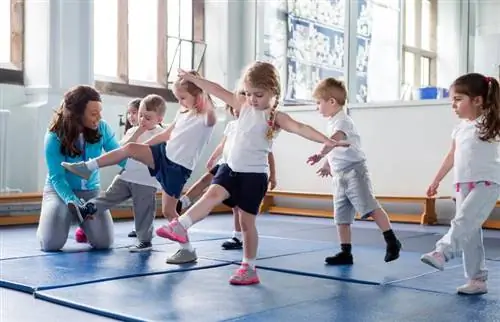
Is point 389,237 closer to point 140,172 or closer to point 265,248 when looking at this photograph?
point 265,248

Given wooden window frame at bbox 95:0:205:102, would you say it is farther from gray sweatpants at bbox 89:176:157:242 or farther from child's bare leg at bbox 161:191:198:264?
child's bare leg at bbox 161:191:198:264

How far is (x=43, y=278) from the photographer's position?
297 centimetres

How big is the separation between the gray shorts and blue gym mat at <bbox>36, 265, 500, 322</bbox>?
668mm

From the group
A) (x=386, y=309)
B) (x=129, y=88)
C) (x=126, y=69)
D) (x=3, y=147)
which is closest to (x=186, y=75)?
(x=386, y=309)

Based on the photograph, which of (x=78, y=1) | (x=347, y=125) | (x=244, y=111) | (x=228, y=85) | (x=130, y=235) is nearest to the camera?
(x=244, y=111)

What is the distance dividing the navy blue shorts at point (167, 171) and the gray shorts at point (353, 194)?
0.88 metres

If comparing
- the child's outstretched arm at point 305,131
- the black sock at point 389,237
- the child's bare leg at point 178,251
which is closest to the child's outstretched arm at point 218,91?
the child's outstretched arm at point 305,131

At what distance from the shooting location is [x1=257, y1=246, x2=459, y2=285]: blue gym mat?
3131mm

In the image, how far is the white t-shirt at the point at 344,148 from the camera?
3.53m

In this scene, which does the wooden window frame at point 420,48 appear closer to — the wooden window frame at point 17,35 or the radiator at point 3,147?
the wooden window frame at point 17,35

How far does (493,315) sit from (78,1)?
16.2 feet

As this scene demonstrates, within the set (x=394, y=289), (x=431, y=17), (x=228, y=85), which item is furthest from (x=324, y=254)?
(x=431, y=17)

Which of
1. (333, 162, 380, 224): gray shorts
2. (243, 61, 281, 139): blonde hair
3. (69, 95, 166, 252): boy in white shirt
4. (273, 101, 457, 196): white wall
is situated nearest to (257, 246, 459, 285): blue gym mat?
(333, 162, 380, 224): gray shorts

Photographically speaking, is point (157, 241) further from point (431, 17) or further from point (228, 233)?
point (431, 17)
